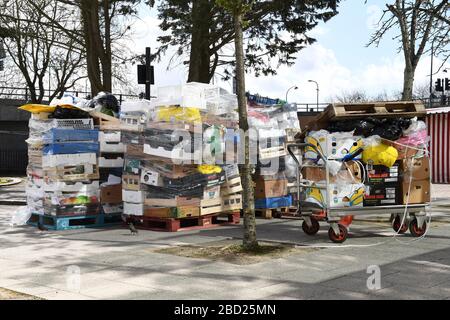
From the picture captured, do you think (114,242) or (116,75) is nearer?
(114,242)

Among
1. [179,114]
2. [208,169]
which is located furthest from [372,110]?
[179,114]

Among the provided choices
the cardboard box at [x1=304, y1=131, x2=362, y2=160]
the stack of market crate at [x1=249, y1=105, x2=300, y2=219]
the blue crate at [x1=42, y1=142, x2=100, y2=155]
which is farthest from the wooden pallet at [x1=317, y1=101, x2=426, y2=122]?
the blue crate at [x1=42, y1=142, x2=100, y2=155]

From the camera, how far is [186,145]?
10234 millimetres

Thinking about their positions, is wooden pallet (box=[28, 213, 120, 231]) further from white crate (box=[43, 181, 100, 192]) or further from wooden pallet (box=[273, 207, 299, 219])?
wooden pallet (box=[273, 207, 299, 219])

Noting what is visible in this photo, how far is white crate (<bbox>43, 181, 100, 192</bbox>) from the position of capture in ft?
35.3

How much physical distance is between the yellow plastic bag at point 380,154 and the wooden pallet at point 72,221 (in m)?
5.48

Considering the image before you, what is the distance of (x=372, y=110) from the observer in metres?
9.28

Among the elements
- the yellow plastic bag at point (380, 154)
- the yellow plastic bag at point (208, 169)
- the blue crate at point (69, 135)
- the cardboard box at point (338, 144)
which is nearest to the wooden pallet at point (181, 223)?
the yellow plastic bag at point (208, 169)

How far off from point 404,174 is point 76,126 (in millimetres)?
6286

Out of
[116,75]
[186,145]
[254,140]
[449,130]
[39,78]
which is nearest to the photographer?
[186,145]

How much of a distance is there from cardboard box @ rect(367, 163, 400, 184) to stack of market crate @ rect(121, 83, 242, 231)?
308 centimetres

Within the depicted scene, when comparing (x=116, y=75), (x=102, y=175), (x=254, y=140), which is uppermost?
(x=116, y=75)
